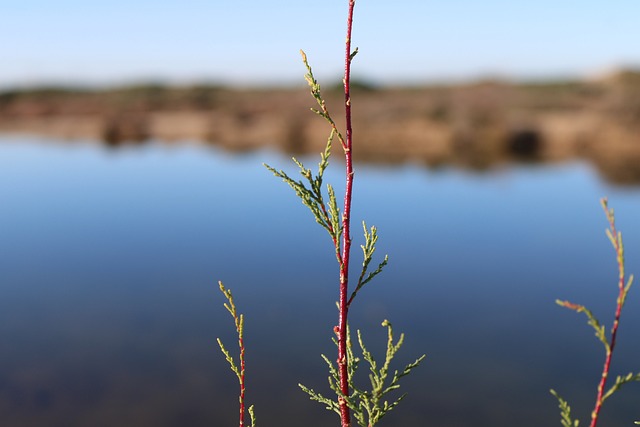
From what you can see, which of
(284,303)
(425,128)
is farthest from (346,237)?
(425,128)

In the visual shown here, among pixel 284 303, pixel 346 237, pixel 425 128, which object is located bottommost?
pixel 284 303

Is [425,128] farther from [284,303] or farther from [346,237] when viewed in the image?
[346,237]

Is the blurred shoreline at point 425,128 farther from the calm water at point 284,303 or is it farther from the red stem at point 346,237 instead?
the red stem at point 346,237

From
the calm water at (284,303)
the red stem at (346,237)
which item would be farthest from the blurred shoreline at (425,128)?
the red stem at (346,237)

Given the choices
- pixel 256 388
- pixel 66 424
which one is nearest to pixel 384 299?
pixel 256 388

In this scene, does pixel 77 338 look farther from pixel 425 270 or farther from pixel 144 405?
pixel 425 270

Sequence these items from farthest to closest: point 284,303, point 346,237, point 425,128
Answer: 1. point 425,128
2. point 284,303
3. point 346,237
